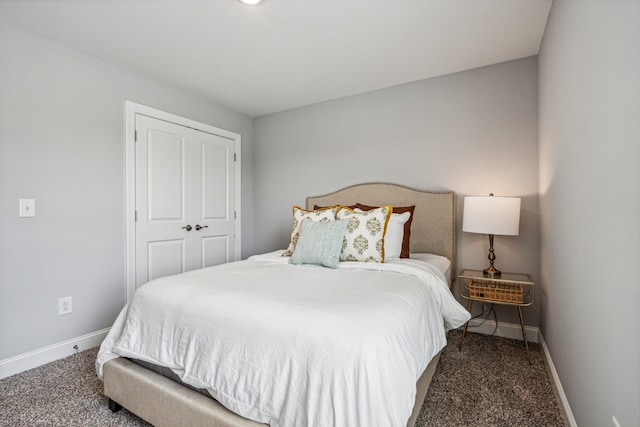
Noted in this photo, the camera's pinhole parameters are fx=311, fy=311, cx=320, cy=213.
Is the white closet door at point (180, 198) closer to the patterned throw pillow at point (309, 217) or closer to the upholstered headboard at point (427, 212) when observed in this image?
the patterned throw pillow at point (309, 217)

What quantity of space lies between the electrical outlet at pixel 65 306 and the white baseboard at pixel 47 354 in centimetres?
23

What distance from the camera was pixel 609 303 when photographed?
1.04m

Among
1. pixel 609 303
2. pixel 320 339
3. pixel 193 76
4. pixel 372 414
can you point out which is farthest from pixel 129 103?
pixel 609 303

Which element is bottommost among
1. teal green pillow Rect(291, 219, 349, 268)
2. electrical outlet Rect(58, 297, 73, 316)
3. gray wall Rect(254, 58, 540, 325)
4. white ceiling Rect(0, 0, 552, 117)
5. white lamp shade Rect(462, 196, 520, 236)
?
electrical outlet Rect(58, 297, 73, 316)

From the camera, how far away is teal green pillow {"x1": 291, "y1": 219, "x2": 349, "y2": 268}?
2154 millimetres

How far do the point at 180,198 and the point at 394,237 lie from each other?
223 centimetres

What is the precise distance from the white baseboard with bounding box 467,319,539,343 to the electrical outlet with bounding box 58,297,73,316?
3328 mm

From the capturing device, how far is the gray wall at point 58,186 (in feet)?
6.95

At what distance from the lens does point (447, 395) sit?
1.80 m

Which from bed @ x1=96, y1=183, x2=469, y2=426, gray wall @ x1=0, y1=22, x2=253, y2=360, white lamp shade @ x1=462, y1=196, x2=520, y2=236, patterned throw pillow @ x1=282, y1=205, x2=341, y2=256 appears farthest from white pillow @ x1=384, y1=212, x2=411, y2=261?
gray wall @ x1=0, y1=22, x2=253, y2=360

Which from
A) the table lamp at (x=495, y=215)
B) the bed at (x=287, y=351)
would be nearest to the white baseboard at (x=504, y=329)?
the table lamp at (x=495, y=215)

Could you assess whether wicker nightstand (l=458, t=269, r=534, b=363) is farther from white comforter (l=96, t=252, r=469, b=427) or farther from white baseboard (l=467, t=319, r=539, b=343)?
white comforter (l=96, t=252, r=469, b=427)

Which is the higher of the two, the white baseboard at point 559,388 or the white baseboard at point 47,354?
the white baseboard at point 559,388

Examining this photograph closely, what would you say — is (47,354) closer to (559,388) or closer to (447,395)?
(447,395)
